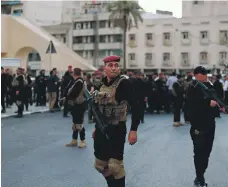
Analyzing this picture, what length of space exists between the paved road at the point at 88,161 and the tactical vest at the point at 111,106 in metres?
1.52

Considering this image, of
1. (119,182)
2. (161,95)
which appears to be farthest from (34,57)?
(119,182)

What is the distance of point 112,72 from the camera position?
490cm

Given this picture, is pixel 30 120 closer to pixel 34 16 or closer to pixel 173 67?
pixel 173 67

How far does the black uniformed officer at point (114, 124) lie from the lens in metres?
4.77

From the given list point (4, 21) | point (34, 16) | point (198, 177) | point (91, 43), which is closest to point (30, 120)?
point (198, 177)

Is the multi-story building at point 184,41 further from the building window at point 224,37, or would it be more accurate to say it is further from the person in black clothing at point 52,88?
the person in black clothing at point 52,88

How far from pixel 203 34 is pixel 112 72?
2245 inches

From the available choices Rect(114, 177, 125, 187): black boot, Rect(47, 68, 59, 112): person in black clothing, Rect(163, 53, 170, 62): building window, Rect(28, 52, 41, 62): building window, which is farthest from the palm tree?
Rect(114, 177, 125, 187): black boot

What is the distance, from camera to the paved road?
20.6ft

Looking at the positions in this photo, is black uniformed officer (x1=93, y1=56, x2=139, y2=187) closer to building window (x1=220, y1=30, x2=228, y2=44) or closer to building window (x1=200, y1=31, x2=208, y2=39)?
building window (x1=220, y1=30, x2=228, y2=44)

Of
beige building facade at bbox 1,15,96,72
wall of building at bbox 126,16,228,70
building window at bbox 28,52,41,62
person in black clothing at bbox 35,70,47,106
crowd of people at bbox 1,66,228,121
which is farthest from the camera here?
building window at bbox 28,52,41,62

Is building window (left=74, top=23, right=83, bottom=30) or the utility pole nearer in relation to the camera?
the utility pole

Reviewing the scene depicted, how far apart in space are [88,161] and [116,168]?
10.4 ft

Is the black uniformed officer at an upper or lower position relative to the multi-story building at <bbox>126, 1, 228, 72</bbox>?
lower
